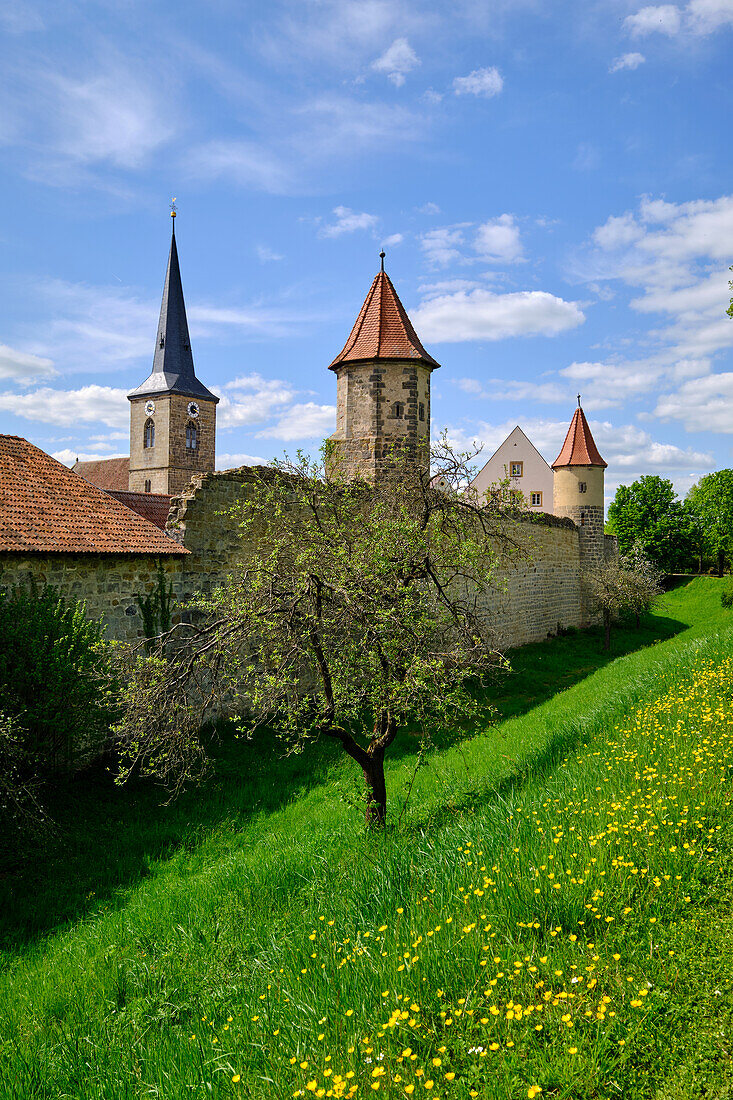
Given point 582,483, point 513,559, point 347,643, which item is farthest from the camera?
point 582,483

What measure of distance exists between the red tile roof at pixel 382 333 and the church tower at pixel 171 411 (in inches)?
1184

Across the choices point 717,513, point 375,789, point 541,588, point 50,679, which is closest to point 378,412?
point 50,679

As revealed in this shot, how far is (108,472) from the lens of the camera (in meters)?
46.6

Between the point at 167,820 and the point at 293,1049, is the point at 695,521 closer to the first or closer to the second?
the point at 167,820

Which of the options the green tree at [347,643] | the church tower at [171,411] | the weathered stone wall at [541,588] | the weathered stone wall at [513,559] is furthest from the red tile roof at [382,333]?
the church tower at [171,411]

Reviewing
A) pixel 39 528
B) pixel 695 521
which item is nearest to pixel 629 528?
pixel 695 521

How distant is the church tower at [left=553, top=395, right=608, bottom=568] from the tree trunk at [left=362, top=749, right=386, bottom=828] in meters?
24.9

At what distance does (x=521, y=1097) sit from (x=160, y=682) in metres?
5.82

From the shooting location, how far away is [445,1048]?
9.61 ft

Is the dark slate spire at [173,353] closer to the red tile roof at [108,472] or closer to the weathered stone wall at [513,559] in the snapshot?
the red tile roof at [108,472]

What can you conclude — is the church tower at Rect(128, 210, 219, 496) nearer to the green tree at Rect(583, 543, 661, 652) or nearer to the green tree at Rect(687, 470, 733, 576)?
the green tree at Rect(583, 543, 661, 652)

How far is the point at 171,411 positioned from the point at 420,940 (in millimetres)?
44891

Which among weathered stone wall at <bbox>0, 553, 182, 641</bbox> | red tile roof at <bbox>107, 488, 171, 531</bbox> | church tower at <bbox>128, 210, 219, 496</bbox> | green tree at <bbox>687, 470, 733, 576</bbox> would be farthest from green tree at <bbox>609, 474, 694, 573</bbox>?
weathered stone wall at <bbox>0, 553, 182, 641</bbox>

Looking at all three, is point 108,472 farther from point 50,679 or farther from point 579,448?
point 50,679
